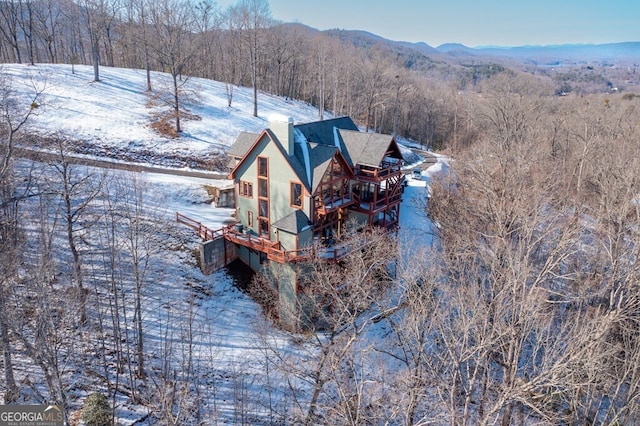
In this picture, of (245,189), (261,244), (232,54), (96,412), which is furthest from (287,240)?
(232,54)

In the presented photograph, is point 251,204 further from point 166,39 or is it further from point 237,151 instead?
point 166,39

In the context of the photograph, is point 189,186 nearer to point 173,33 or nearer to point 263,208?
point 263,208

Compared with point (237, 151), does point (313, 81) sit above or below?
above

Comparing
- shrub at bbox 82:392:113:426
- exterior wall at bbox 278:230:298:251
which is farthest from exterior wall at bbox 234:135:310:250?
shrub at bbox 82:392:113:426

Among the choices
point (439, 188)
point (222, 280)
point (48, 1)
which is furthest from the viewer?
point (48, 1)

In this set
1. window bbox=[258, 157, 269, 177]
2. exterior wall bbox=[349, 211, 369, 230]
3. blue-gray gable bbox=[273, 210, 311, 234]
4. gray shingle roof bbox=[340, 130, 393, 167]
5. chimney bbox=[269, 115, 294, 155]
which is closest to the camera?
blue-gray gable bbox=[273, 210, 311, 234]

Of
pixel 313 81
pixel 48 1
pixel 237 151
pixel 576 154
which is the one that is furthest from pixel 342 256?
pixel 48 1

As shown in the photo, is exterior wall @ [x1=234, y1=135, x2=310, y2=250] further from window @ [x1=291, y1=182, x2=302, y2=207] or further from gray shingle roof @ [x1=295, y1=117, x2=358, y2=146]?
gray shingle roof @ [x1=295, y1=117, x2=358, y2=146]

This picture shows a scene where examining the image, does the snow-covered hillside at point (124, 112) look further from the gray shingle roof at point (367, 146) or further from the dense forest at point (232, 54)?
the gray shingle roof at point (367, 146)
